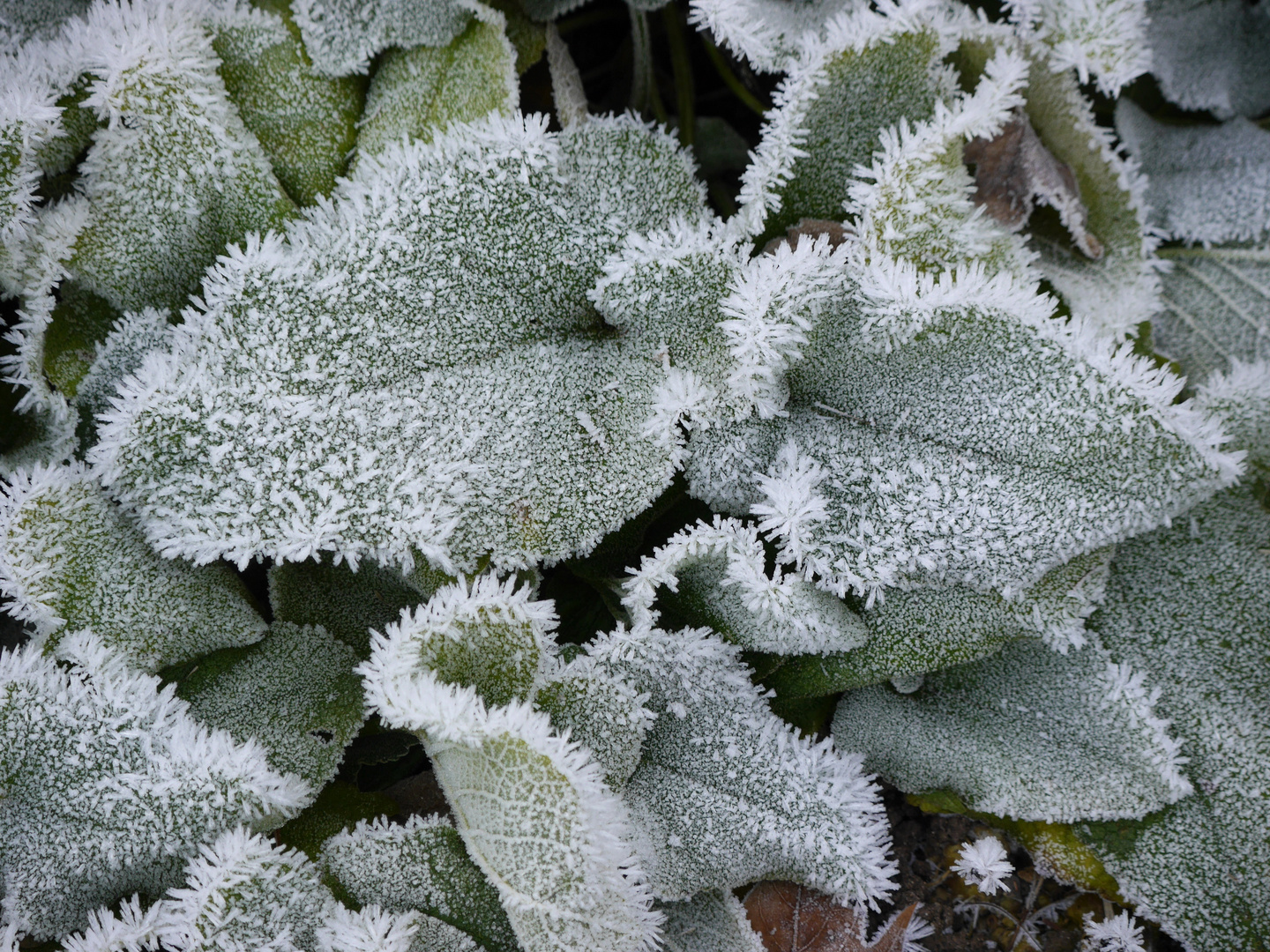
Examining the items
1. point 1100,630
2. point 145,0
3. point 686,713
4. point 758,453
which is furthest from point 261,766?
point 1100,630

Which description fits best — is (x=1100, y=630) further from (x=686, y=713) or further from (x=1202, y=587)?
(x=686, y=713)

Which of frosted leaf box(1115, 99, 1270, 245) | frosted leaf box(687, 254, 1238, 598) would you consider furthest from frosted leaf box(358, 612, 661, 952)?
frosted leaf box(1115, 99, 1270, 245)

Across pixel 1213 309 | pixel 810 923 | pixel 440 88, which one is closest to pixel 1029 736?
pixel 810 923

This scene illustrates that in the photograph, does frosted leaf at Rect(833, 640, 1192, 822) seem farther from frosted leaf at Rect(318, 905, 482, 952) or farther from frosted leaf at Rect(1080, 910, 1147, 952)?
frosted leaf at Rect(318, 905, 482, 952)

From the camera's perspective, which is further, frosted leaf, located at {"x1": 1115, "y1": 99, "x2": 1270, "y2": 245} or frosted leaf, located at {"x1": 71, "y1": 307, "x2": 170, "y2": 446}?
frosted leaf, located at {"x1": 1115, "y1": 99, "x2": 1270, "y2": 245}

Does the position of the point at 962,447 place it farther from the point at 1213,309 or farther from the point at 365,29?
the point at 365,29

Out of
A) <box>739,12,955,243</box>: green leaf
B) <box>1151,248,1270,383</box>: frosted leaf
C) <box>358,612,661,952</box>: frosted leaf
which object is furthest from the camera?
<box>1151,248,1270,383</box>: frosted leaf

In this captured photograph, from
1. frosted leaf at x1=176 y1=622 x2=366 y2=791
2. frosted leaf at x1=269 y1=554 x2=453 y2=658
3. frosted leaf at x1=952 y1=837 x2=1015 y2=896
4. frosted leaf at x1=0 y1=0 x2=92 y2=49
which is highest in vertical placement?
frosted leaf at x1=0 y1=0 x2=92 y2=49
